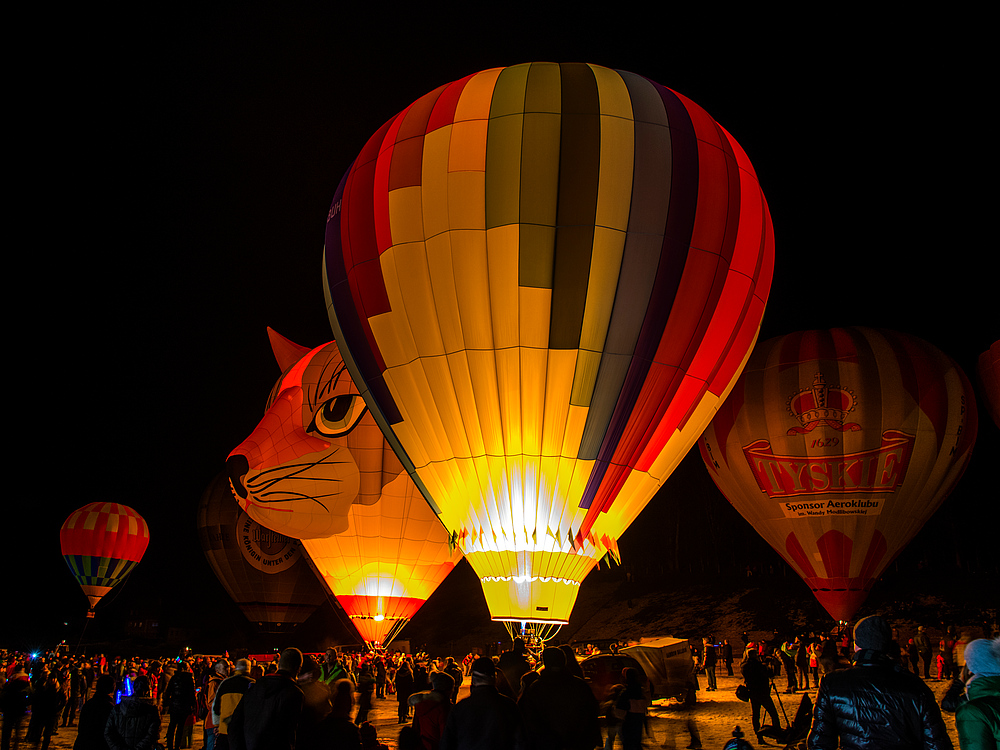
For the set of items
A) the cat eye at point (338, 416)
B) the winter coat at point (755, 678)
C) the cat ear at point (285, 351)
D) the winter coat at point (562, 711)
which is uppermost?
the cat ear at point (285, 351)

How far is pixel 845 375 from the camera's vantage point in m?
12.2

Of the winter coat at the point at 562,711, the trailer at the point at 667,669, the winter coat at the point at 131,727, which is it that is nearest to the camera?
the winter coat at the point at 562,711

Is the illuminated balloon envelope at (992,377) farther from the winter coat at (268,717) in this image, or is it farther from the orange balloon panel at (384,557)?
the winter coat at (268,717)

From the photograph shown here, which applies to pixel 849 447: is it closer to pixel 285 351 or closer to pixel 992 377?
pixel 992 377

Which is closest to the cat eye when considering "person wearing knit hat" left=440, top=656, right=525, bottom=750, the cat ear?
the cat ear

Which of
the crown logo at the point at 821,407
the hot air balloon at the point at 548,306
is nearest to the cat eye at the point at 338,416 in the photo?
the hot air balloon at the point at 548,306

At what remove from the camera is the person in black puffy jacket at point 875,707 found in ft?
7.69

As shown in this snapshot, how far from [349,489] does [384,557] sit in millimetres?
1848

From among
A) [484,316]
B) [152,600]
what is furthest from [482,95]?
[152,600]

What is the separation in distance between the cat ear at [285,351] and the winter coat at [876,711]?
13.2m

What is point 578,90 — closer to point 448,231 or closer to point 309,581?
point 448,231

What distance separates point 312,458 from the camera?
11.6m

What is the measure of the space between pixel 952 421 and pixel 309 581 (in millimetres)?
14421

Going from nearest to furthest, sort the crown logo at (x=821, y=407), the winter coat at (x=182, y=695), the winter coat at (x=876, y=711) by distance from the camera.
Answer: the winter coat at (x=876, y=711) < the winter coat at (x=182, y=695) < the crown logo at (x=821, y=407)
